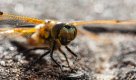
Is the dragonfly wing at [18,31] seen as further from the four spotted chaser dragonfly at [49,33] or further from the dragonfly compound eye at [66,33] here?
the dragonfly compound eye at [66,33]

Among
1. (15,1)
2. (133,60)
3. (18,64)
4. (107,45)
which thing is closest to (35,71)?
(18,64)

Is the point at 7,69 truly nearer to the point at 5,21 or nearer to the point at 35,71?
the point at 35,71

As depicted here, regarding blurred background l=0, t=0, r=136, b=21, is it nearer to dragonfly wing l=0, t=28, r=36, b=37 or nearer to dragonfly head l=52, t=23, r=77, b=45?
dragonfly wing l=0, t=28, r=36, b=37

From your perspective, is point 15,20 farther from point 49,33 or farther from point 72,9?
point 72,9

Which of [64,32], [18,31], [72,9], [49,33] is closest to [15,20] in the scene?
[18,31]

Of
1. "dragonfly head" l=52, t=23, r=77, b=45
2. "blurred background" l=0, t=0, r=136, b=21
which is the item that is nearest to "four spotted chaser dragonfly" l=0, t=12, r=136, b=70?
"dragonfly head" l=52, t=23, r=77, b=45
